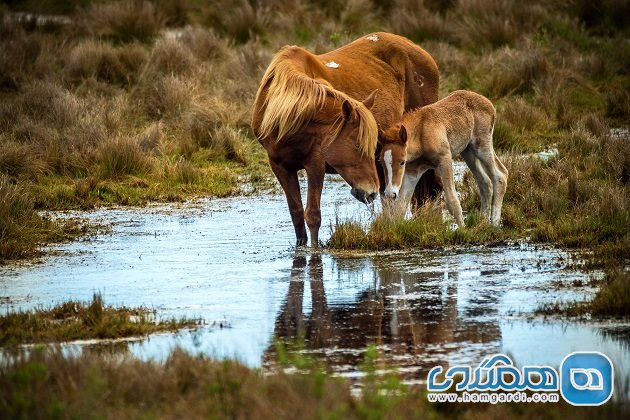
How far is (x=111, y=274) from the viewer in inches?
376

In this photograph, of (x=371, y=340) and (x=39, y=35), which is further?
(x=39, y=35)

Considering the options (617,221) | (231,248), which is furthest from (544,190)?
(231,248)

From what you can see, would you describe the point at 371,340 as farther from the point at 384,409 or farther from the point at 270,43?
the point at 270,43

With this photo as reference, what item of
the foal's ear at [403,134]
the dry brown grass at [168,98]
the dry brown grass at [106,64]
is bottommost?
the foal's ear at [403,134]

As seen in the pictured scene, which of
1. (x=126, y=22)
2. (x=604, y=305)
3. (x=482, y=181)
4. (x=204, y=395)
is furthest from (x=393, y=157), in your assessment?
(x=126, y=22)

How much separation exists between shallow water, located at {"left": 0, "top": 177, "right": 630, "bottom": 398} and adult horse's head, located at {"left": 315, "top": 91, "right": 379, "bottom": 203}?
2.33 ft

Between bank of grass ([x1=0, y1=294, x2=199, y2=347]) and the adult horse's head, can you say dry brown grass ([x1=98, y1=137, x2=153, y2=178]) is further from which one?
bank of grass ([x1=0, y1=294, x2=199, y2=347])

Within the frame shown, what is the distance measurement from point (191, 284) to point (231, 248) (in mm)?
1528

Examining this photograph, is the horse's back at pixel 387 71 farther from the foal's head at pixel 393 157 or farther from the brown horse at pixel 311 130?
the foal's head at pixel 393 157

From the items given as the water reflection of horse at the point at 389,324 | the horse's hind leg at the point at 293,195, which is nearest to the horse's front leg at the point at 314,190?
the horse's hind leg at the point at 293,195

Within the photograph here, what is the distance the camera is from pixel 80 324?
7.66m

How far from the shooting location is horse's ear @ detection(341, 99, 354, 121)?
32.3 ft

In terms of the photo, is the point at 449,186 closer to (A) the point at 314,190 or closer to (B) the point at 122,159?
(A) the point at 314,190

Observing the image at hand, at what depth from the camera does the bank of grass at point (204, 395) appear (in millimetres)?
5582
